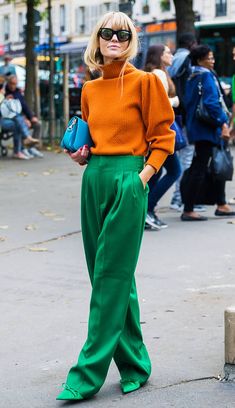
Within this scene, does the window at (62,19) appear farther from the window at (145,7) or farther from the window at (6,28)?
the window at (145,7)

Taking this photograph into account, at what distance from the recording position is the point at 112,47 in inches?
181

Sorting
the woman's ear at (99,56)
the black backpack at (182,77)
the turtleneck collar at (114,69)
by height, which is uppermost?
the woman's ear at (99,56)

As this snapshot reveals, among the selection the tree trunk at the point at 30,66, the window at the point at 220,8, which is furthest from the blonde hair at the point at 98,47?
the window at the point at 220,8

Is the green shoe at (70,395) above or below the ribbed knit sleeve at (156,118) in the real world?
below

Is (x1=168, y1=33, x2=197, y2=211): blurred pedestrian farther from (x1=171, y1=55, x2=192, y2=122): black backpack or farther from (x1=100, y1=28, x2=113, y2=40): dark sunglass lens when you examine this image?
(x1=100, y1=28, x2=113, y2=40): dark sunglass lens

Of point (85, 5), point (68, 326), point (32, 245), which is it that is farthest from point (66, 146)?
point (85, 5)

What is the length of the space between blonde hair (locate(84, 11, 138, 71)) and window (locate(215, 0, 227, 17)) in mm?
55961

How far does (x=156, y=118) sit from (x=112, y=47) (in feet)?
1.30

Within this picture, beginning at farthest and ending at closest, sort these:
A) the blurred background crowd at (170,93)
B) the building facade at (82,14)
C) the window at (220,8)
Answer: the building facade at (82,14) → the window at (220,8) → the blurred background crowd at (170,93)

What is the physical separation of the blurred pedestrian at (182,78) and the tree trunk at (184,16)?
846 cm

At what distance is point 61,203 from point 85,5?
200 feet

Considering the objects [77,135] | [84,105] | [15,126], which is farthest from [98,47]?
[15,126]

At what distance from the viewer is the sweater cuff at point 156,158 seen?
4.62m

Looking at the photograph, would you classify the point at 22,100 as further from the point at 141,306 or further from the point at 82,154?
the point at 82,154
